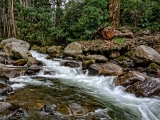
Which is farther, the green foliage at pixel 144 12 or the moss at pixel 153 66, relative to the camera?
the green foliage at pixel 144 12

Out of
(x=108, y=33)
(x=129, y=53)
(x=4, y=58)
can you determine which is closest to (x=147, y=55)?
(x=129, y=53)

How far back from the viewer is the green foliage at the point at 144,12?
518 inches

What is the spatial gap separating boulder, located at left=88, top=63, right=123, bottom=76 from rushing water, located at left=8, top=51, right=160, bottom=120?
0.81 ft

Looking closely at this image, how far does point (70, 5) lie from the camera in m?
16.1

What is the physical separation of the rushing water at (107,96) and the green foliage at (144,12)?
6.56 metres

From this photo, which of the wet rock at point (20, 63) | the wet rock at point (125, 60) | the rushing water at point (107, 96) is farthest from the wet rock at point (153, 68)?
the wet rock at point (20, 63)

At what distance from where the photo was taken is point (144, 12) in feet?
44.0

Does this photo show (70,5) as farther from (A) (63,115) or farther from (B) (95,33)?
(A) (63,115)

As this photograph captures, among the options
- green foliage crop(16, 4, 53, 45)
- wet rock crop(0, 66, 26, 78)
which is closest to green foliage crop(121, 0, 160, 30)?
green foliage crop(16, 4, 53, 45)

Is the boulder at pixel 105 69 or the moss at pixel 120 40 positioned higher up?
the moss at pixel 120 40

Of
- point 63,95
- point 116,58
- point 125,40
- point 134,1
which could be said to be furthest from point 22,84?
point 134,1

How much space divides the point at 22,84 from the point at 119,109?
10.7 feet

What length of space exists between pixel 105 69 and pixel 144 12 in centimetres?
699

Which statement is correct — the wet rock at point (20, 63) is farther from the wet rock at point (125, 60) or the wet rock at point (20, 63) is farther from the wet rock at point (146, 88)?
the wet rock at point (146, 88)
